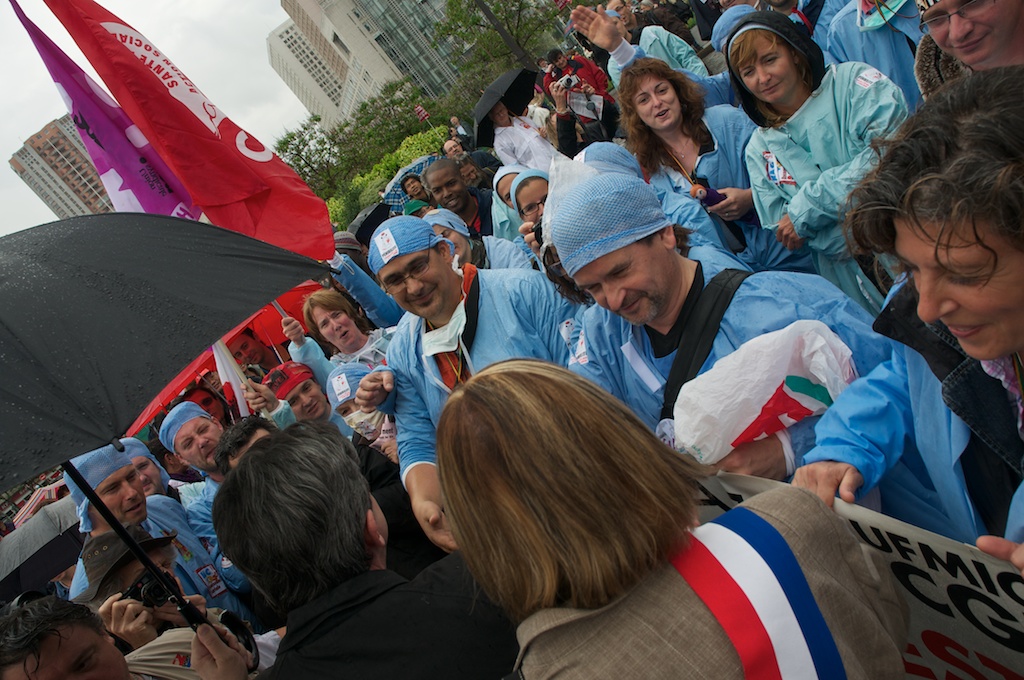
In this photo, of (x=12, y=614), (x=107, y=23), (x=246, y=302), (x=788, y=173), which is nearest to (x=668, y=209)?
(x=788, y=173)

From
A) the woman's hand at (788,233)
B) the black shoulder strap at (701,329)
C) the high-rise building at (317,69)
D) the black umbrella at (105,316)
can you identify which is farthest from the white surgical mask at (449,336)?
the high-rise building at (317,69)

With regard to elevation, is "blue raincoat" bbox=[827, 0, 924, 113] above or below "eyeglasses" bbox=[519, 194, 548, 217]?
below

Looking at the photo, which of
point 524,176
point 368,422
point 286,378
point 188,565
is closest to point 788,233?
point 524,176

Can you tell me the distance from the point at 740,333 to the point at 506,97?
6.09 m

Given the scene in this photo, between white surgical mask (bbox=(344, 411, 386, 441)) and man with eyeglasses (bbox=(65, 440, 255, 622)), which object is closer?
white surgical mask (bbox=(344, 411, 386, 441))

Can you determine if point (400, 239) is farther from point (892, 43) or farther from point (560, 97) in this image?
point (560, 97)

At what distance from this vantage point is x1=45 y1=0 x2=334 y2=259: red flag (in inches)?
168

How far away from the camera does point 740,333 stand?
7.48 feet

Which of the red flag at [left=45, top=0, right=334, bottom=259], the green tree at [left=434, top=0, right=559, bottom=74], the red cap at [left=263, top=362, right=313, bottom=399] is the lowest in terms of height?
the red cap at [left=263, top=362, right=313, bottom=399]

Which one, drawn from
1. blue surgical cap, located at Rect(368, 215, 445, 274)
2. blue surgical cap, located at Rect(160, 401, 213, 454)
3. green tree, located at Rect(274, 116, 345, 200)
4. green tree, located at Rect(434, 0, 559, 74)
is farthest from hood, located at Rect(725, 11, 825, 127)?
green tree, located at Rect(274, 116, 345, 200)

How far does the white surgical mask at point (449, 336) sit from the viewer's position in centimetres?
340

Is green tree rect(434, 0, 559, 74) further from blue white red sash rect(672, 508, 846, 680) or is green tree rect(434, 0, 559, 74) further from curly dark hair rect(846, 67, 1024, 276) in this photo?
blue white red sash rect(672, 508, 846, 680)

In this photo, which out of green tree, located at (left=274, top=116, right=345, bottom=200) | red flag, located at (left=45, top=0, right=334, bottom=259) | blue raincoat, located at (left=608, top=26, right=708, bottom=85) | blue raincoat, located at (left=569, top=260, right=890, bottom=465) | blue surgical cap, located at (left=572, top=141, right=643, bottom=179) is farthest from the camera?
green tree, located at (left=274, top=116, right=345, bottom=200)

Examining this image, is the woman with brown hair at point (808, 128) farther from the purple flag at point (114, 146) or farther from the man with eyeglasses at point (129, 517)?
the man with eyeglasses at point (129, 517)
